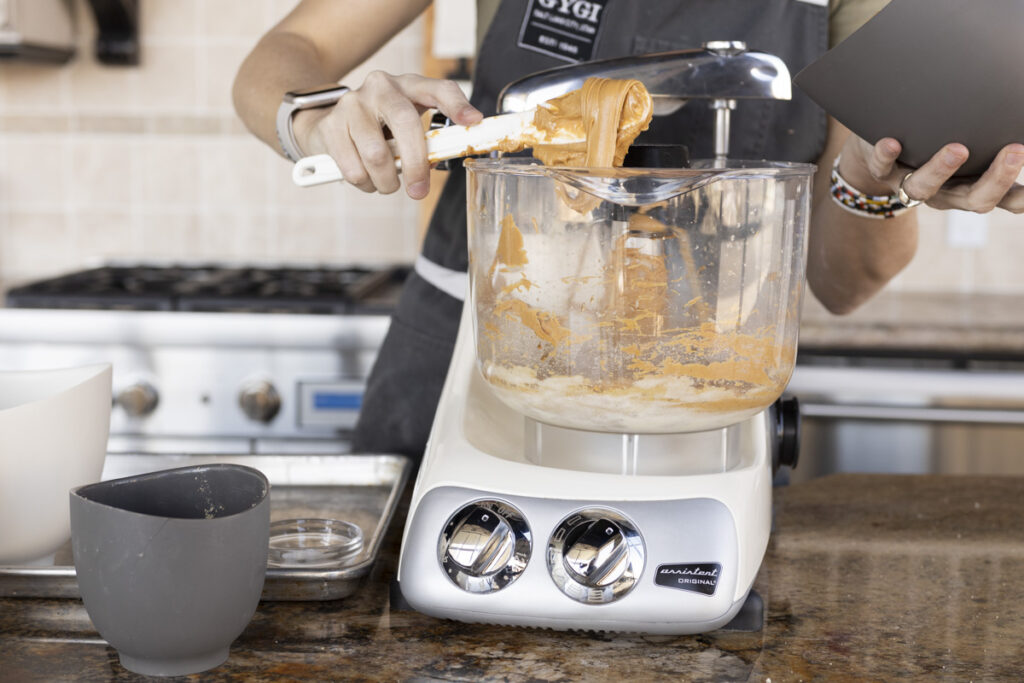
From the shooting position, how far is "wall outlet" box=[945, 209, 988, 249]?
2.06 meters

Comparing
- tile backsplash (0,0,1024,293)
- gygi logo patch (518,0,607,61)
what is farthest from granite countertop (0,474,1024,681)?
tile backsplash (0,0,1024,293)

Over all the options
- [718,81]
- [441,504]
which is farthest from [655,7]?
[441,504]

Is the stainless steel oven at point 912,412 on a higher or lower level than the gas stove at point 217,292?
lower

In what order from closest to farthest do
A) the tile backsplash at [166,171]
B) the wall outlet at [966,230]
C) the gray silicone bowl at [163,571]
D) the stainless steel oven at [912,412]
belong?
1. the gray silicone bowl at [163,571]
2. the stainless steel oven at [912,412]
3. the wall outlet at [966,230]
4. the tile backsplash at [166,171]

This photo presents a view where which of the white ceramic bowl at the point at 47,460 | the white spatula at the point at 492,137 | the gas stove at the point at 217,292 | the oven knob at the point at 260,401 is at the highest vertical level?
the white spatula at the point at 492,137

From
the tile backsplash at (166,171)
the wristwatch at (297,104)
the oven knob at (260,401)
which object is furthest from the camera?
the tile backsplash at (166,171)

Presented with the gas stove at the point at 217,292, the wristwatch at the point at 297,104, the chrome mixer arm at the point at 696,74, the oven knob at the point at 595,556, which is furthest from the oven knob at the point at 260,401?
the oven knob at the point at 595,556

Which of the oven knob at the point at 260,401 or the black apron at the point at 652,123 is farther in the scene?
the oven knob at the point at 260,401

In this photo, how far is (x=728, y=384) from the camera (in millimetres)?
663

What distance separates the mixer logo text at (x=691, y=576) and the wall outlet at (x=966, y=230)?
1627mm

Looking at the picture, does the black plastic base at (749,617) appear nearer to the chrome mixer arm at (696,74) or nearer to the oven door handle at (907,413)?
the chrome mixer arm at (696,74)

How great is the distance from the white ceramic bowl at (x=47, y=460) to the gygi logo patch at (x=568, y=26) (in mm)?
621

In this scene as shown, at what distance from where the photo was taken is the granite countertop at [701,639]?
60 centimetres

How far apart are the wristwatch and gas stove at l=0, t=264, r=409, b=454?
2.47ft
